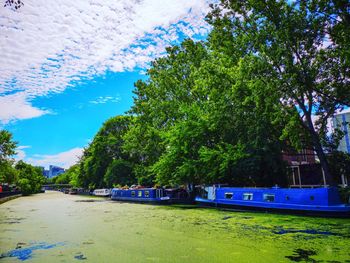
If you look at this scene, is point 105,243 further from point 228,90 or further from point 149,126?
point 149,126

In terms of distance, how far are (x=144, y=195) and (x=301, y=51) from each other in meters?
17.5

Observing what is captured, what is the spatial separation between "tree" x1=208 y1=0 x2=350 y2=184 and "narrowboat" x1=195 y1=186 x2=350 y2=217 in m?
2.79

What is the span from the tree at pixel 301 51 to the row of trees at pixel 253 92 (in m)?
0.05

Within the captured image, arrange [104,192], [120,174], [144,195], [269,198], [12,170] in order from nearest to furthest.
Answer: [269,198] < [144,195] < [120,174] < [104,192] < [12,170]

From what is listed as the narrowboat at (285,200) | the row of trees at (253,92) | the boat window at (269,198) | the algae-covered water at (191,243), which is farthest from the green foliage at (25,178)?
the boat window at (269,198)

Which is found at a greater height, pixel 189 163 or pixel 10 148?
pixel 10 148

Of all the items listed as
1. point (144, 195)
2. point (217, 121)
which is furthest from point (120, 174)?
point (217, 121)

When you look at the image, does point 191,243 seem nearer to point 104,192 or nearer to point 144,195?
point 144,195

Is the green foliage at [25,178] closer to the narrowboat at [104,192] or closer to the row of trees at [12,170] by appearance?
the row of trees at [12,170]

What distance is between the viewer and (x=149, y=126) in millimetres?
28875

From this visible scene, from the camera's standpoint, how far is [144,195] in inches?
1049

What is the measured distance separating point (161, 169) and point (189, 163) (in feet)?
10.6

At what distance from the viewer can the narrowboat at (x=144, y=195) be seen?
25.0 meters

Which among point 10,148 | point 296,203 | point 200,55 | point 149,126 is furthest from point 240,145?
point 10,148
